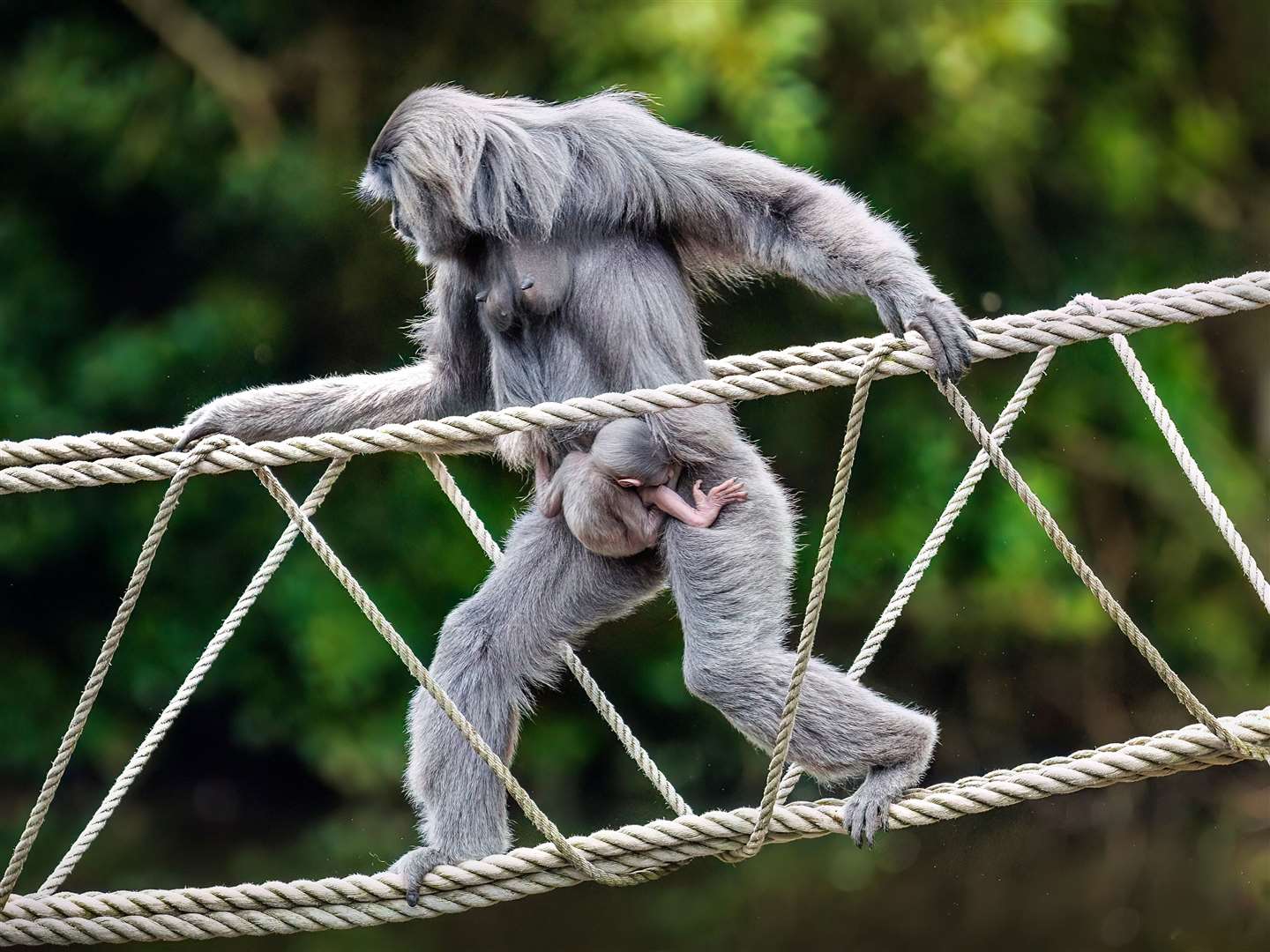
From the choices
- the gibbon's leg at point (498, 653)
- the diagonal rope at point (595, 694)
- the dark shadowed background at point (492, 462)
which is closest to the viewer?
the gibbon's leg at point (498, 653)

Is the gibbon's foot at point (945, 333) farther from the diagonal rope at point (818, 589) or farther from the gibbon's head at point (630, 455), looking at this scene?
the gibbon's head at point (630, 455)

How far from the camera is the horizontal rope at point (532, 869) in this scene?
118 inches

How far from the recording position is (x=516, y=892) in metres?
3.23

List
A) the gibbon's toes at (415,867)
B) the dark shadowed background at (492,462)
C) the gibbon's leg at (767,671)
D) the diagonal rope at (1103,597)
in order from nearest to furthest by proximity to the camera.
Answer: the diagonal rope at (1103,597) → the gibbon's leg at (767,671) → the gibbon's toes at (415,867) → the dark shadowed background at (492,462)

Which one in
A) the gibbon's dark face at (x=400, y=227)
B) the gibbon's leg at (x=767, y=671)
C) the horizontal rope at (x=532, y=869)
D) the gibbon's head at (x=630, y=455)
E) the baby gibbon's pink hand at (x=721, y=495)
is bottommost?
the horizontal rope at (x=532, y=869)

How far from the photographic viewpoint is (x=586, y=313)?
3363 millimetres

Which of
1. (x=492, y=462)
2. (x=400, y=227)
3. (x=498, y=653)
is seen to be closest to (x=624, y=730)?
(x=498, y=653)

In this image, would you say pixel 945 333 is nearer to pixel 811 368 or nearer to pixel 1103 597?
pixel 811 368

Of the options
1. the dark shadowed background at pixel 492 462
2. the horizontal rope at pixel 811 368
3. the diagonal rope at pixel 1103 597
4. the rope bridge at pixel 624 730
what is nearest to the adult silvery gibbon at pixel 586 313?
the rope bridge at pixel 624 730

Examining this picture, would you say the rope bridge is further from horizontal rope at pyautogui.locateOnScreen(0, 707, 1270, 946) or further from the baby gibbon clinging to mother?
the baby gibbon clinging to mother

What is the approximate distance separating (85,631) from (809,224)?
6934 millimetres

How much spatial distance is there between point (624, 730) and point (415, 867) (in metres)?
0.64

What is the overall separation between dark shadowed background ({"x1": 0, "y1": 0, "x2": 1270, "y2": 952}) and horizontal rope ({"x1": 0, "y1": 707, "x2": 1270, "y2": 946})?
16.6ft

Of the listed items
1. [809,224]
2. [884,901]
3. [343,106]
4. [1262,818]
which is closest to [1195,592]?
[1262,818]
